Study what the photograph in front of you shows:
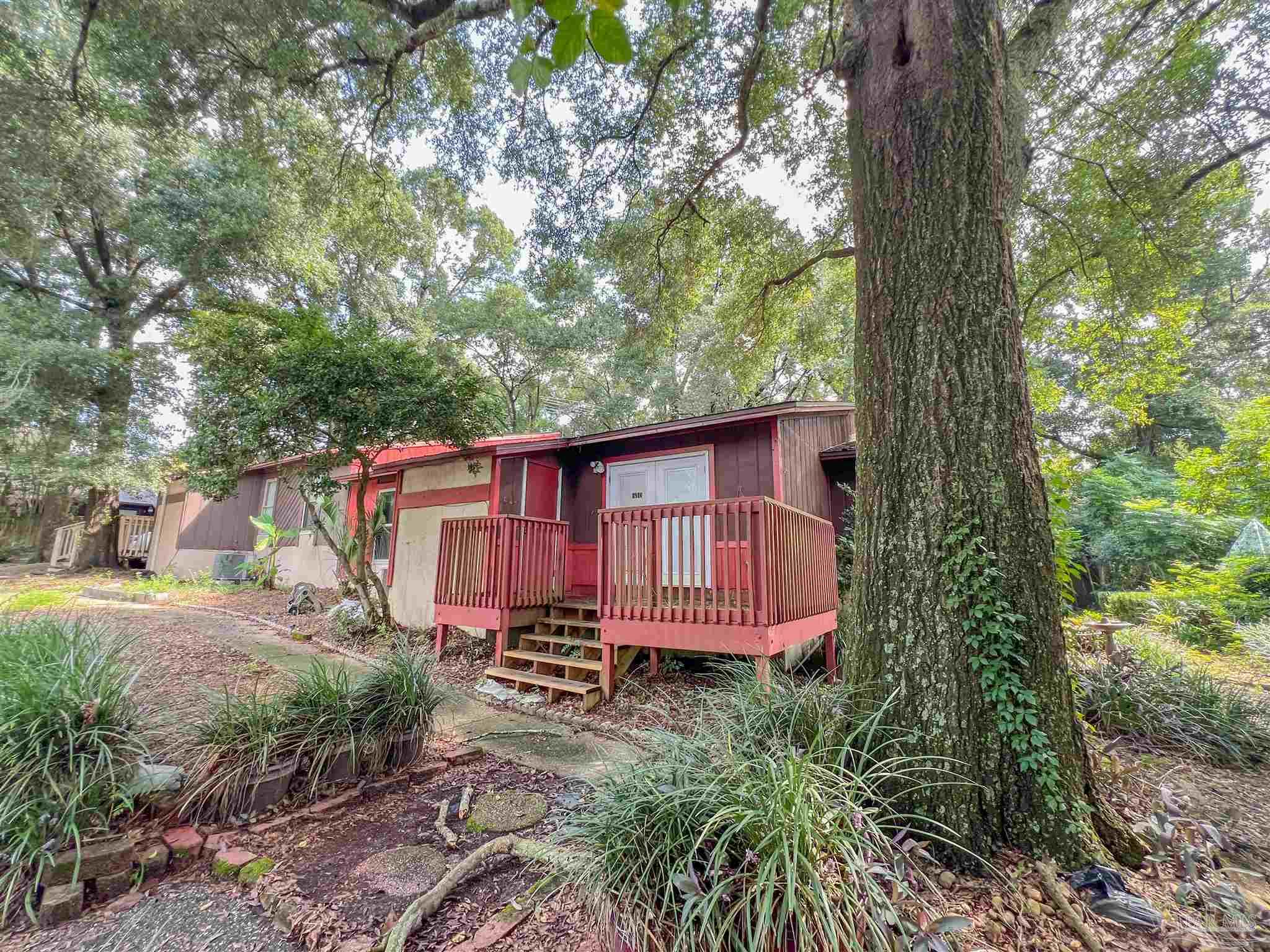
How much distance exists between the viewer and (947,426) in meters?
2.45

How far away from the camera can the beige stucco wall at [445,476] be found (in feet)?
26.0

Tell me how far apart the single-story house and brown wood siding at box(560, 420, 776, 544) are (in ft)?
0.07

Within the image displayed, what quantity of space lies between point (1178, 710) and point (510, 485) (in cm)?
741

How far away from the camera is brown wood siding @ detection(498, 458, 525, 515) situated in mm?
7719

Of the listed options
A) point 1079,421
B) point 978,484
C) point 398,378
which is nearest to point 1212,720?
point 978,484

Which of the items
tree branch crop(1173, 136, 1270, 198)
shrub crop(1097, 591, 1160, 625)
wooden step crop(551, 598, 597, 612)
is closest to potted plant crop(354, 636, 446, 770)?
wooden step crop(551, 598, 597, 612)

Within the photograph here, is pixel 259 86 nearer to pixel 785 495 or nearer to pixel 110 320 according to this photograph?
pixel 785 495

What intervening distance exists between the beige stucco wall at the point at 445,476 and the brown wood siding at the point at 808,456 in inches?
174

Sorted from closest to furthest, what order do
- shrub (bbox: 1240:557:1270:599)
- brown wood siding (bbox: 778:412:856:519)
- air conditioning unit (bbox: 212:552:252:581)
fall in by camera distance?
1. brown wood siding (bbox: 778:412:856:519)
2. shrub (bbox: 1240:557:1270:599)
3. air conditioning unit (bbox: 212:552:252:581)

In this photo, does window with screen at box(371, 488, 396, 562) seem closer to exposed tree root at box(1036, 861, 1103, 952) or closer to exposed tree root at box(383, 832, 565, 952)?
exposed tree root at box(383, 832, 565, 952)

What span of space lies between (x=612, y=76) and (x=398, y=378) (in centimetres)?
477

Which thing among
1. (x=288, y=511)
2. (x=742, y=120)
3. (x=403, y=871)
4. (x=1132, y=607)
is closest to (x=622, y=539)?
(x=403, y=871)

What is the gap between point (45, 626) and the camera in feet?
10.1

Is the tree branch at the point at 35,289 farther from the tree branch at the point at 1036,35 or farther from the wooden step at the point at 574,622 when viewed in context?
the tree branch at the point at 1036,35
